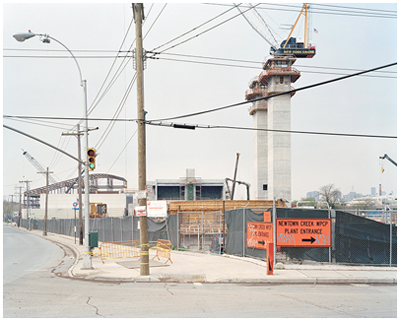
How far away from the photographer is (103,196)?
101125 mm

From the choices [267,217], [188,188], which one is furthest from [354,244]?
[188,188]

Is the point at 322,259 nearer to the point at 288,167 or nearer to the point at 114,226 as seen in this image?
the point at 114,226

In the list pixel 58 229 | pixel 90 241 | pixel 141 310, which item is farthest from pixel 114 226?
pixel 58 229

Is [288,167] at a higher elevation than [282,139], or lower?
lower

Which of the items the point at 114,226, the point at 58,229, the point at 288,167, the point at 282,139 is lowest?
the point at 58,229

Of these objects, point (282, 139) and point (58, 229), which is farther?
point (282, 139)

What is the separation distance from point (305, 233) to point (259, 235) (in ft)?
6.61

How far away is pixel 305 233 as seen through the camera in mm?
16188

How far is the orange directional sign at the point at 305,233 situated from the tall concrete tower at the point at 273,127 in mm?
49112

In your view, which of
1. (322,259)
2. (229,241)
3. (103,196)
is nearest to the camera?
(322,259)

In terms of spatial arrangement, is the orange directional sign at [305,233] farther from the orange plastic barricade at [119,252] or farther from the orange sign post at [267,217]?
the orange plastic barricade at [119,252]

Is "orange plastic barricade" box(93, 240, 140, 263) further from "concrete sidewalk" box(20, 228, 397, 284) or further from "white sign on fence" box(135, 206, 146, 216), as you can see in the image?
"white sign on fence" box(135, 206, 146, 216)

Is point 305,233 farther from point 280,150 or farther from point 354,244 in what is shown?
point 280,150

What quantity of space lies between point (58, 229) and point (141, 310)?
5956cm
